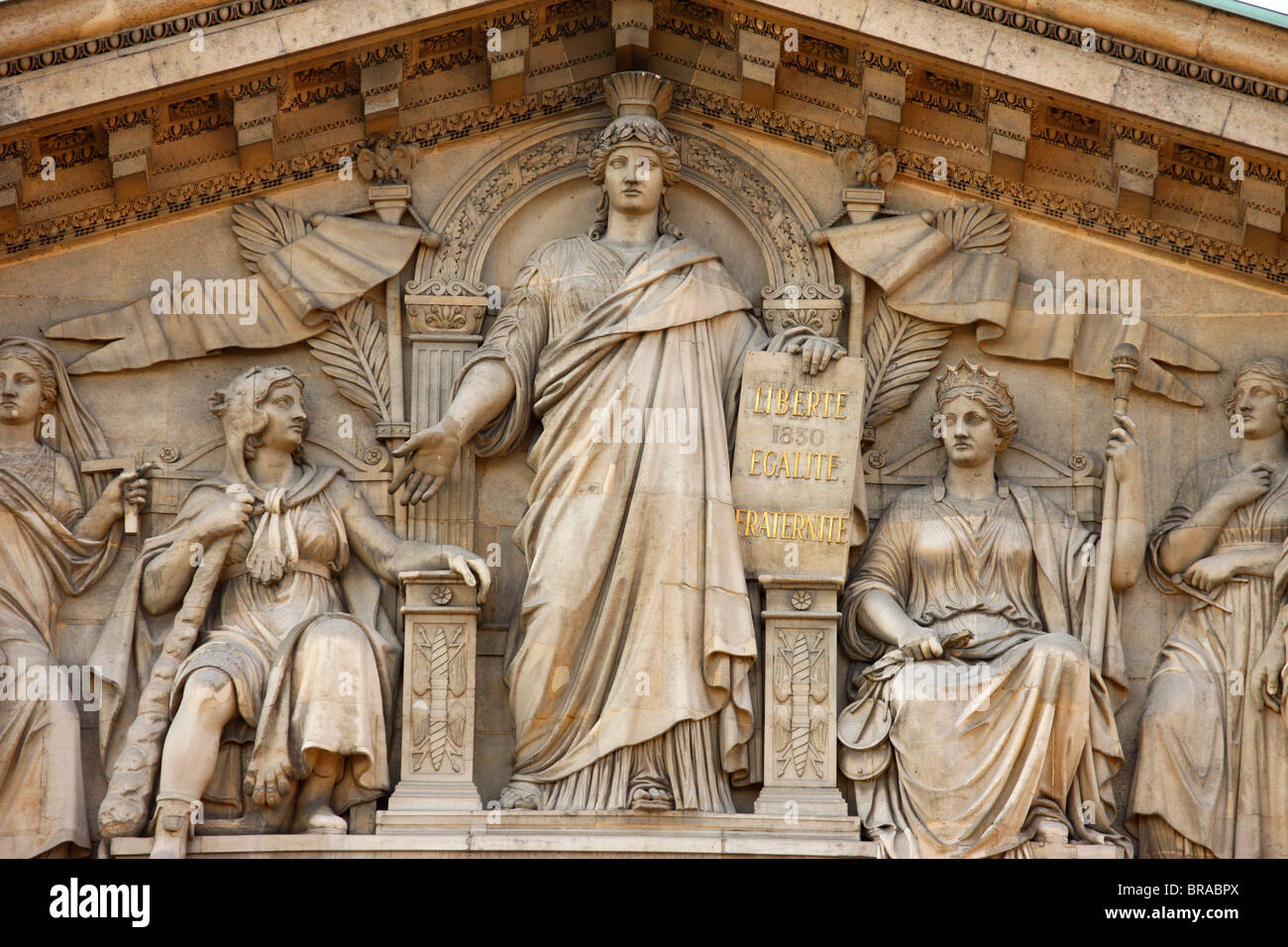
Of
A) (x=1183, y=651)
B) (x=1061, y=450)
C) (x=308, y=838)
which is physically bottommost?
(x=308, y=838)

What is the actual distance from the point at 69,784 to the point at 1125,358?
729 centimetres

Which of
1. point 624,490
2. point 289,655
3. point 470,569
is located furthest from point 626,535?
point 289,655

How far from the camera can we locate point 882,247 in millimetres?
19219

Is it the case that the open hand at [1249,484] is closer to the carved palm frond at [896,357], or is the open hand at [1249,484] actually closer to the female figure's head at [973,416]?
the female figure's head at [973,416]

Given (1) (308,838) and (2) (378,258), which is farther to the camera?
(2) (378,258)

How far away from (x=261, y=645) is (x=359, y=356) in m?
2.15

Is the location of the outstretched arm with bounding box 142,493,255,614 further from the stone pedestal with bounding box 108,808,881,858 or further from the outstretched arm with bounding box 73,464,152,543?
the stone pedestal with bounding box 108,808,881,858

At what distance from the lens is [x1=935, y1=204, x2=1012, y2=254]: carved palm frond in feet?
63.3

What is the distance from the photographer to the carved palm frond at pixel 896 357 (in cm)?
1902

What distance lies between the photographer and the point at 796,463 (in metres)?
18.5

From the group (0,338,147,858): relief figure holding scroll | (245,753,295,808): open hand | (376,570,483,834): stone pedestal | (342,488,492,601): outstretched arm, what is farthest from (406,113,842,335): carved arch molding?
(245,753,295,808): open hand

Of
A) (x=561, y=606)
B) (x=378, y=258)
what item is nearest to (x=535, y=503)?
(x=561, y=606)

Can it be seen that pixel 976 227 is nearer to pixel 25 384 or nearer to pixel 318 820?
pixel 318 820

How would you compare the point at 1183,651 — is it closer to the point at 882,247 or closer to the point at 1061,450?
the point at 1061,450
